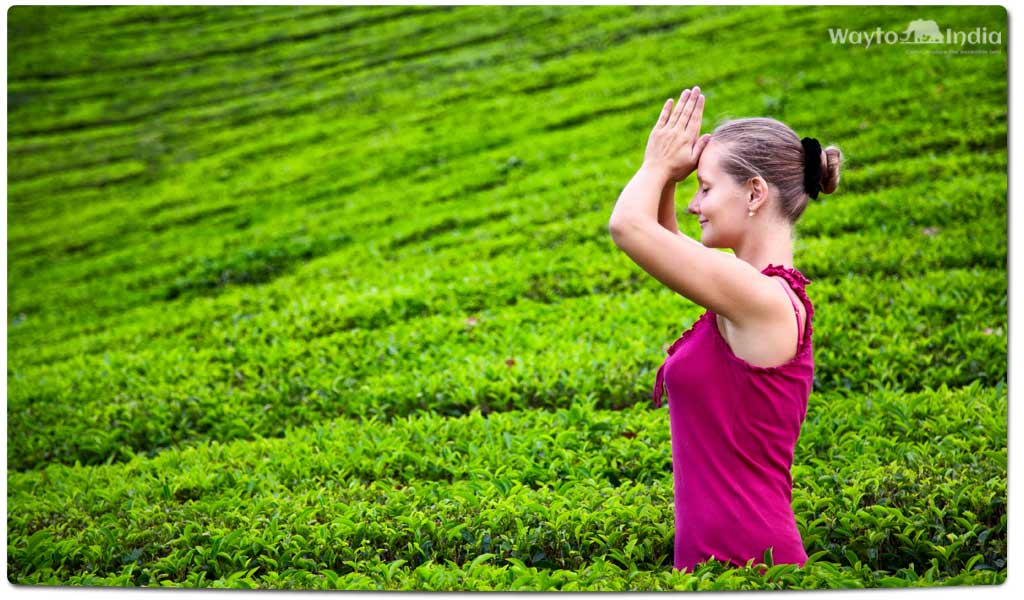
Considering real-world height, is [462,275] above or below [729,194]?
below

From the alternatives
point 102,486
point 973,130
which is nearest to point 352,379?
point 102,486

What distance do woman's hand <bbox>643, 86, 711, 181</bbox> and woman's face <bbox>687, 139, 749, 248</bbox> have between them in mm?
79

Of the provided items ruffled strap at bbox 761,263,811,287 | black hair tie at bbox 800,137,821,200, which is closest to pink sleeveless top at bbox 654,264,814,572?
ruffled strap at bbox 761,263,811,287

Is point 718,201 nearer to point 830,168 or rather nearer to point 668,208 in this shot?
point 668,208

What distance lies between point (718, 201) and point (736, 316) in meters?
0.43

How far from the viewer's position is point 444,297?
22.8ft

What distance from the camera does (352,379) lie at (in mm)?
5820

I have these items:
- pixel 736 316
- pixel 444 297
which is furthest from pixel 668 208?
pixel 444 297

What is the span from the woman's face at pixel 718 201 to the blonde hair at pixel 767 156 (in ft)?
0.09

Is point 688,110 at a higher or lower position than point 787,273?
higher

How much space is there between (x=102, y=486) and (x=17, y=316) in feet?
15.9

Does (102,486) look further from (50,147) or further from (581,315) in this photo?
(50,147)

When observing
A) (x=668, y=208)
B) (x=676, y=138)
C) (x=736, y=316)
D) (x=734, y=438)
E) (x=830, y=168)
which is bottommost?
(x=734, y=438)

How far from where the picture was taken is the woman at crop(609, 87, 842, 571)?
2.49 metres
